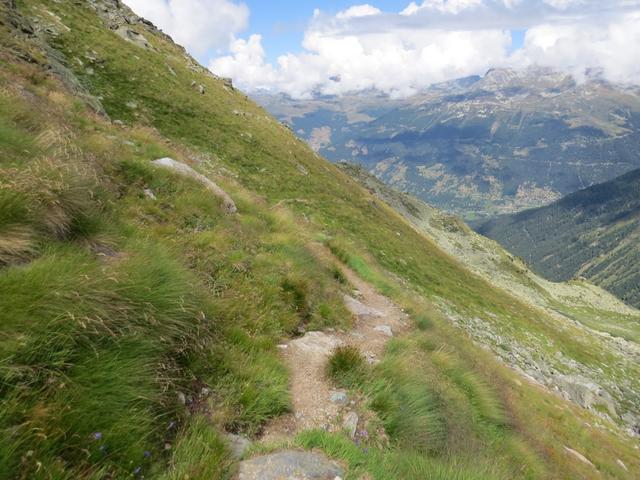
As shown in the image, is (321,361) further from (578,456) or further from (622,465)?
(622,465)

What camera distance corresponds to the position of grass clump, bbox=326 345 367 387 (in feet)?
21.5

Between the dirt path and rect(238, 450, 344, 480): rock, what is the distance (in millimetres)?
587

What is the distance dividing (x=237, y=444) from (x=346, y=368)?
8.50 feet

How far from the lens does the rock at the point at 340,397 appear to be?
602cm

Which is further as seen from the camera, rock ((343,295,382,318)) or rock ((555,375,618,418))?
rock ((555,375,618,418))

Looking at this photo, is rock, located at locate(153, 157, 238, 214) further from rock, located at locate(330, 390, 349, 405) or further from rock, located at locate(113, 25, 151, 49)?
rock, located at locate(113, 25, 151, 49)

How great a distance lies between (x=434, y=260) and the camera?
43594 millimetres

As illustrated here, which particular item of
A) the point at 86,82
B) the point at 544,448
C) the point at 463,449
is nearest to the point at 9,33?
the point at 86,82

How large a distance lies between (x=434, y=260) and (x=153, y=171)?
122ft

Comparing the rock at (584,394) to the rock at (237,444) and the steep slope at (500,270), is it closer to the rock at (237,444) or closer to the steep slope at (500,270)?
the rock at (237,444)

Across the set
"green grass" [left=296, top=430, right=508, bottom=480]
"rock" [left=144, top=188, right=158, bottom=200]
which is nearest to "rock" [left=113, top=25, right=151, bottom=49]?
"rock" [left=144, top=188, right=158, bottom=200]

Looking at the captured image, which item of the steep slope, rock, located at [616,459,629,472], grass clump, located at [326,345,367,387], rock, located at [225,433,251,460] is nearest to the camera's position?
rock, located at [225,433,251,460]

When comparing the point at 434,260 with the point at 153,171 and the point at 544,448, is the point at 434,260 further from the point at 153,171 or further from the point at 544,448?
the point at 153,171

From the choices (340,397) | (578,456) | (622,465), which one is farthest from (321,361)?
(622,465)
